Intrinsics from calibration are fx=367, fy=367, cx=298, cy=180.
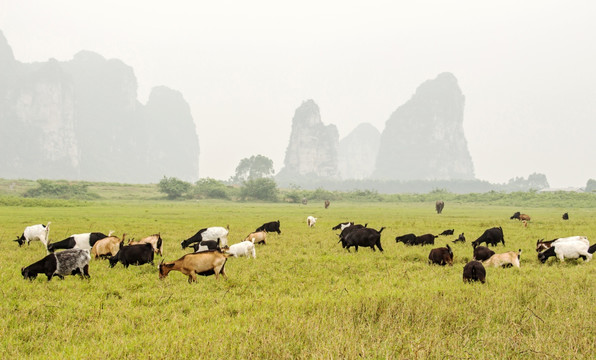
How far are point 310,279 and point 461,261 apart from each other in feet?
20.2

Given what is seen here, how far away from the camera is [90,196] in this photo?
69.8 m

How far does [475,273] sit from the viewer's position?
9.31 metres

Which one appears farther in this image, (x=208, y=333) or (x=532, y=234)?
(x=532, y=234)

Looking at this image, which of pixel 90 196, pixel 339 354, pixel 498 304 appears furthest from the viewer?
pixel 90 196

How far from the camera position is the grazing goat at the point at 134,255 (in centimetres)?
1148

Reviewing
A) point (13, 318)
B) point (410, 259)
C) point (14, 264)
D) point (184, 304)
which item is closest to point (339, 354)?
point (184, 304)

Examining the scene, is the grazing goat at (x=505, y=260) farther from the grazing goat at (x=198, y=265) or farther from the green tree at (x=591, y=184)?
the green tree at (x=591, y=184)

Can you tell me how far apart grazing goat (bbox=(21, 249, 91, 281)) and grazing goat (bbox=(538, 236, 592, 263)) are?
1443cm

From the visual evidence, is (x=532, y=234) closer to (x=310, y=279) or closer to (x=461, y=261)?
(x=461, y=261)

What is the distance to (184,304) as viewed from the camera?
7.59 metres

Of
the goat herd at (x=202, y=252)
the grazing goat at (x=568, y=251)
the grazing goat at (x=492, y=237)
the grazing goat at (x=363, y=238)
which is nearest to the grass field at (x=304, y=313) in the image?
the goat herd at (x=202, y=252)

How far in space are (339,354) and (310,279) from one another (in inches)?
197

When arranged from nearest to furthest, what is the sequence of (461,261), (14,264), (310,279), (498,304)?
(498,304) → (310,279) → (14,264) → (461,261)

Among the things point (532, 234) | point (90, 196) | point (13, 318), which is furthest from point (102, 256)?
point (90, 196)
